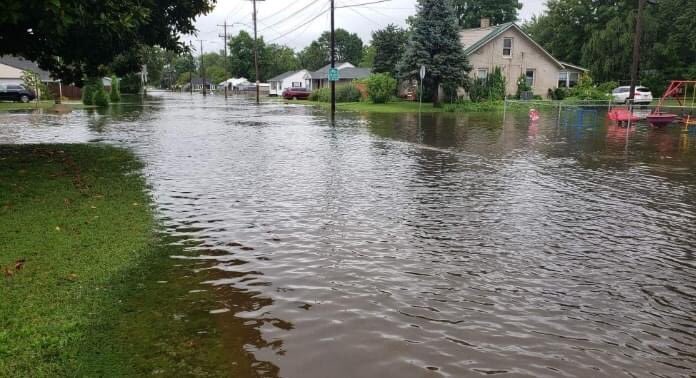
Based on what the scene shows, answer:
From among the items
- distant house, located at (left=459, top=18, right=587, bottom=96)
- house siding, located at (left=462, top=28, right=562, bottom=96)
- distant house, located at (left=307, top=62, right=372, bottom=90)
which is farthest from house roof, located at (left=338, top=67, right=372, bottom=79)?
house siding, located at (left=462, top=28, right=562, bottom=96)

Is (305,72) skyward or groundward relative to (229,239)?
skyward

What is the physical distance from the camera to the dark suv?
167 ft

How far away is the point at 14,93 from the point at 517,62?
46.1 metres

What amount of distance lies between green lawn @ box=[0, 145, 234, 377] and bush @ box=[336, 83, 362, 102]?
4608 cm

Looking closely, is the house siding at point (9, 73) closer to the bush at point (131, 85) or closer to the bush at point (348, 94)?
the bush at point (131, 85)

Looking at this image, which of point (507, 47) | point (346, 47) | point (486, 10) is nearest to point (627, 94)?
point (507, 47)

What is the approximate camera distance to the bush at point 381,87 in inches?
1909

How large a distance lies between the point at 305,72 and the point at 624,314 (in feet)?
273

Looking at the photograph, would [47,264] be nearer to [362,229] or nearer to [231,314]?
[231,314]

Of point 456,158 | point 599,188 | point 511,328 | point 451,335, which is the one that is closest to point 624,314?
point 511,328

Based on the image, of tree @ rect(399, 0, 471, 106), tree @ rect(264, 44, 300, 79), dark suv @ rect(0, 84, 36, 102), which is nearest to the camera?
tree @ rect(399, 0, 471, 106)

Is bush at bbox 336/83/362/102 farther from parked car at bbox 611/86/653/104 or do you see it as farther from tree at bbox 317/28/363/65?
tree at bbox 317/28/363/65

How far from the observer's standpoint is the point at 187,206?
10312 millimetres

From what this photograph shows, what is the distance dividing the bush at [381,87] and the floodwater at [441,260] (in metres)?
32.7
